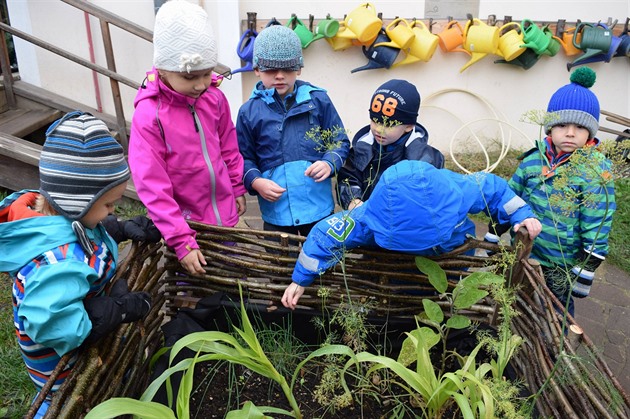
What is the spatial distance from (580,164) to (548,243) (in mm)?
1029

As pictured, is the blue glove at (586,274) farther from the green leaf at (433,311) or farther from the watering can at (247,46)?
the watering can at (247,46)

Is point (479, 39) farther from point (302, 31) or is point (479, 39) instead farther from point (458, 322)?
point (458, 322)

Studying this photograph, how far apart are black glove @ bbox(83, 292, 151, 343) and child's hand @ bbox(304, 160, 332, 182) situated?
3.35ft

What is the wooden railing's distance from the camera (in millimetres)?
3719

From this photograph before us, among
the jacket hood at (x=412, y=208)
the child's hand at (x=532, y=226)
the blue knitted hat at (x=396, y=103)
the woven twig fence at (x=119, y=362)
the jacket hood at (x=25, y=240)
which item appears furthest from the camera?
the blue knitted hat at (x=396, y=103)

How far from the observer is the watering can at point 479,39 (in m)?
4.60

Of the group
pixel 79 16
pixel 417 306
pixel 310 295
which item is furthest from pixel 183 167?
pixel 79 16

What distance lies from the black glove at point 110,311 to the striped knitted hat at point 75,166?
0.26 meters

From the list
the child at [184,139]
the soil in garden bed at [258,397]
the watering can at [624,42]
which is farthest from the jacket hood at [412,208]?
the watering can at [624,42]

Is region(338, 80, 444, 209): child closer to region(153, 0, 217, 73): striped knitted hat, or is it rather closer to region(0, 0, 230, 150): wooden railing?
region(153, 0, 217, 73): striped knitted hat

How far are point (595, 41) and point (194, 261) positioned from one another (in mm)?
4708

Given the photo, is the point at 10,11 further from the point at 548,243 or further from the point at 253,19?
the point at 548,243

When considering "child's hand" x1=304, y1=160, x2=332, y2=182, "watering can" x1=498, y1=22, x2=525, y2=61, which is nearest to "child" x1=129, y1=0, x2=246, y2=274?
"child's hand" x1=304, y1=160, x2=332, y2=182

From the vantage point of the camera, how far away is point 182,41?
1783mm
